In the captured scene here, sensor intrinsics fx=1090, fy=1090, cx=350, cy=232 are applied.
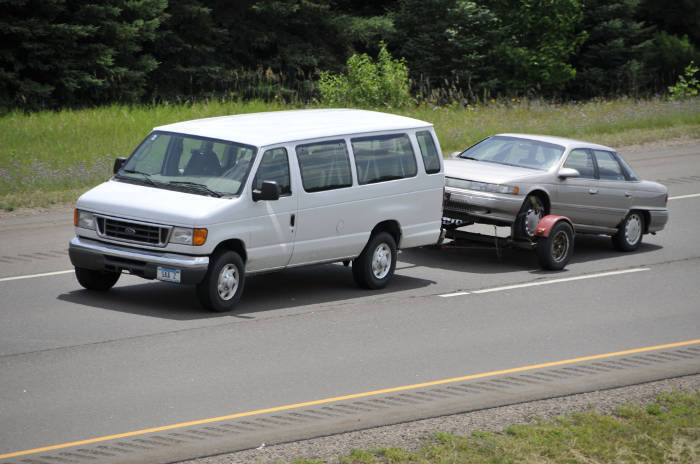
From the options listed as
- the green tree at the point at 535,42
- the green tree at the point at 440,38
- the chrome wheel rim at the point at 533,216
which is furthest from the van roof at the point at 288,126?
the green tree at the point at 535,42

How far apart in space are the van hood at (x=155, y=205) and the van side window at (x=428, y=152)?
325 cm

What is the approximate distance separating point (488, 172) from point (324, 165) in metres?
3.46

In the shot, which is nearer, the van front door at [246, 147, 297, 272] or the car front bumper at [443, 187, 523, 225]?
the van front door at [246, 147, 297, 272]

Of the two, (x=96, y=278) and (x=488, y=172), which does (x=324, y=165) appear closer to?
(x=96, y=278)

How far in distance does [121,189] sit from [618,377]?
574 cm

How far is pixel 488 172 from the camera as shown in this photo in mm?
15500

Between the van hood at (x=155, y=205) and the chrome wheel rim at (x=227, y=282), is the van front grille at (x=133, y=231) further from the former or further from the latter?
the chrome wheel rim at (x=227, y=282)

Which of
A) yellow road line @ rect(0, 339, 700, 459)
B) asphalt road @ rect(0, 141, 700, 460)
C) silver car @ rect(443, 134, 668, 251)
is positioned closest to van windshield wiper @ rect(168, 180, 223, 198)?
asphalt road @ rect(0, 141, 700, 460)

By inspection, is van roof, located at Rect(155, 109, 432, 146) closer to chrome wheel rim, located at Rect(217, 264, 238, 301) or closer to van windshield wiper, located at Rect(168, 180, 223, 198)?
van windshield wiper, located at Rect(168, 180, 223, 198)

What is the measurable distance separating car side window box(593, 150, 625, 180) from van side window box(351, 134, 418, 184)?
4.02m

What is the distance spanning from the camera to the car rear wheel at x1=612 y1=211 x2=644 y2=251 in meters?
16.9

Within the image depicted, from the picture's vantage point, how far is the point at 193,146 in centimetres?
1241

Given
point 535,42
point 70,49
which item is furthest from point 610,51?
point 70,49

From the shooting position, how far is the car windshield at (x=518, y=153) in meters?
16.1
